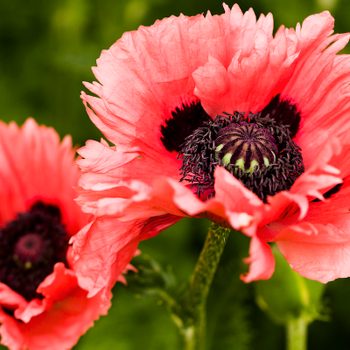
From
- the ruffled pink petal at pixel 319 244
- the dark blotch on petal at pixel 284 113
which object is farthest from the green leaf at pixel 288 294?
the ruffled pink petal at pixel 319 244

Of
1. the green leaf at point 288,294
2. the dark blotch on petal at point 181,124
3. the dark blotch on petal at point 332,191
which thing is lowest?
the green leaf at point 288,294

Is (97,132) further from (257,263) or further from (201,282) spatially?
(257,263)

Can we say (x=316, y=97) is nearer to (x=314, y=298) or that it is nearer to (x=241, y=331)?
(x=314, y=298)

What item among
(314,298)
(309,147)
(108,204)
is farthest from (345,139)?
(314,298)

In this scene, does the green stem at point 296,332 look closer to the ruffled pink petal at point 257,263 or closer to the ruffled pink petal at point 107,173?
the ruffled pink petal at point 107,173

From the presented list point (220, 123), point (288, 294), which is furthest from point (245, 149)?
point (288, 294)

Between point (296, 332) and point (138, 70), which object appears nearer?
point (138, 70)

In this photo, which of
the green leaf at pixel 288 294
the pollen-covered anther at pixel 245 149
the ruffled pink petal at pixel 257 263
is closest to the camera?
the ruffled pink petal at pixel 257 263
